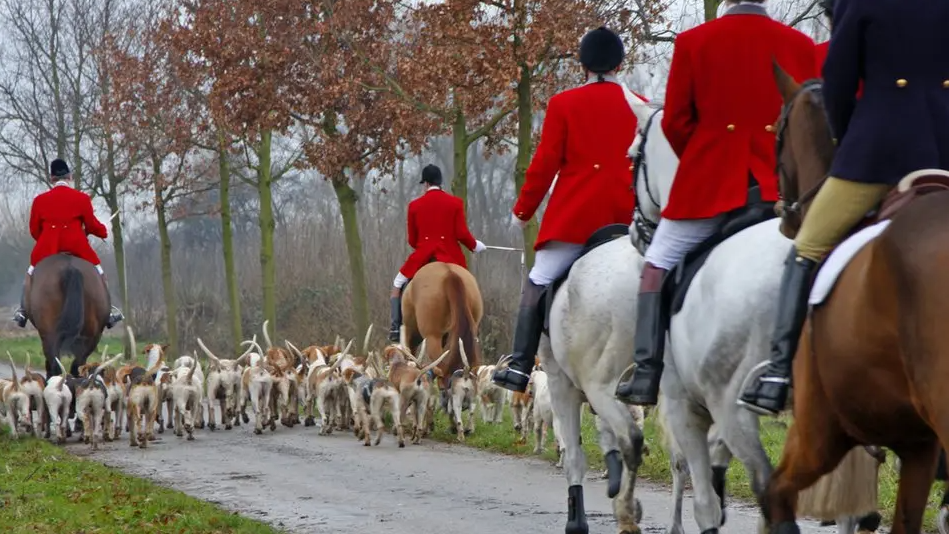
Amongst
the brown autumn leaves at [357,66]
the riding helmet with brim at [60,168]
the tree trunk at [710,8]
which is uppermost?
the brown autumn leaves at [357,66]

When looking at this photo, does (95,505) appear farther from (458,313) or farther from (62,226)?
(62,226)

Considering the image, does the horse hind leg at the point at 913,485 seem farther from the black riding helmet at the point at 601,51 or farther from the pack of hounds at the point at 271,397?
the pack of hounds at the point at 271,397

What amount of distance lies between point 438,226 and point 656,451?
13.2ft

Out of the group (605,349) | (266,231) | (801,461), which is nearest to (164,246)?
(266,231)

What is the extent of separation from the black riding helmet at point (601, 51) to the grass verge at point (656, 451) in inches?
81.2

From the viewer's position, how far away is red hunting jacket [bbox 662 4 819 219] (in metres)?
6.16

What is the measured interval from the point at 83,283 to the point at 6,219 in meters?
52.9

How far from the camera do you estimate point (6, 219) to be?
213 ft

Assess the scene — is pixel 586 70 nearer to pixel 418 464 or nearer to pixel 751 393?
pixel 751 393

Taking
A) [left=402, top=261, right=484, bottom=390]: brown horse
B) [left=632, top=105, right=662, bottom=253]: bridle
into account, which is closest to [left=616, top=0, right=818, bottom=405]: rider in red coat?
[left=632, top=105, right=662, bottom=253]: bridle

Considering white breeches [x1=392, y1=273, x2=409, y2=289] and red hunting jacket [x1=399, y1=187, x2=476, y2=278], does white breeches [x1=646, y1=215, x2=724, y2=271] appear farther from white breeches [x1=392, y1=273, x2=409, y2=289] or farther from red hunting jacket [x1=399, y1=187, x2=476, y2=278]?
white breeches [x1=392, y1=273, x2=409, y2=289]

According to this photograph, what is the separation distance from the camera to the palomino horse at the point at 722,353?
5.52 meters

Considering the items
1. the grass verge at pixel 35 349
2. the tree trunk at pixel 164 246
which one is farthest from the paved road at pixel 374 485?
the grass verge at pixel 35 349

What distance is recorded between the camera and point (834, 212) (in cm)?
461
